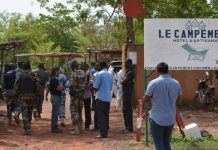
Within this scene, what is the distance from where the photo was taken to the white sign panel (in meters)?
10.3

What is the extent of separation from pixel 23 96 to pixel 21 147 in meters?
1.93

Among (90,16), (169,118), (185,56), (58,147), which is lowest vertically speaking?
(58,147)

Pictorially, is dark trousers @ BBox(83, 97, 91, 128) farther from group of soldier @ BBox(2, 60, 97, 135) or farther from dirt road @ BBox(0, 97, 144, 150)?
dirt road @ BBox(0, 97, 144, 150)

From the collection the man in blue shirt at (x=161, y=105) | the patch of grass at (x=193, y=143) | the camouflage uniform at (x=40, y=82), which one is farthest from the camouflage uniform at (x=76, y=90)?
the man in blue shirt at (x=161, y=105)

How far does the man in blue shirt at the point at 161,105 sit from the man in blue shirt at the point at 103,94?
3.75m

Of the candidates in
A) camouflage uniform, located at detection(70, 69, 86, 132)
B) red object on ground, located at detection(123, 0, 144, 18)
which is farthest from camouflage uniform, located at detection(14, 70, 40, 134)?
red object on ground, located at detection(123, 0, 144, 18)

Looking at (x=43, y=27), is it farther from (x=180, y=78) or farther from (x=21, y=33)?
(x=180, y=78)

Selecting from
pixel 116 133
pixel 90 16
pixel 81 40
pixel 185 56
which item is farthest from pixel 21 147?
pixel 81 40

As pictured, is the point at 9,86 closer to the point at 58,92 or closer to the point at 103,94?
the point at 58,92

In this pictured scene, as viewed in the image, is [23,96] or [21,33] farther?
[21,33]

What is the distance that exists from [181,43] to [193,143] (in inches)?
79.6

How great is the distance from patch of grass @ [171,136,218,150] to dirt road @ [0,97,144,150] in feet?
2.41

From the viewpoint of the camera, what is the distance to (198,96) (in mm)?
18672

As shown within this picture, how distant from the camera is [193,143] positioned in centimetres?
1033
